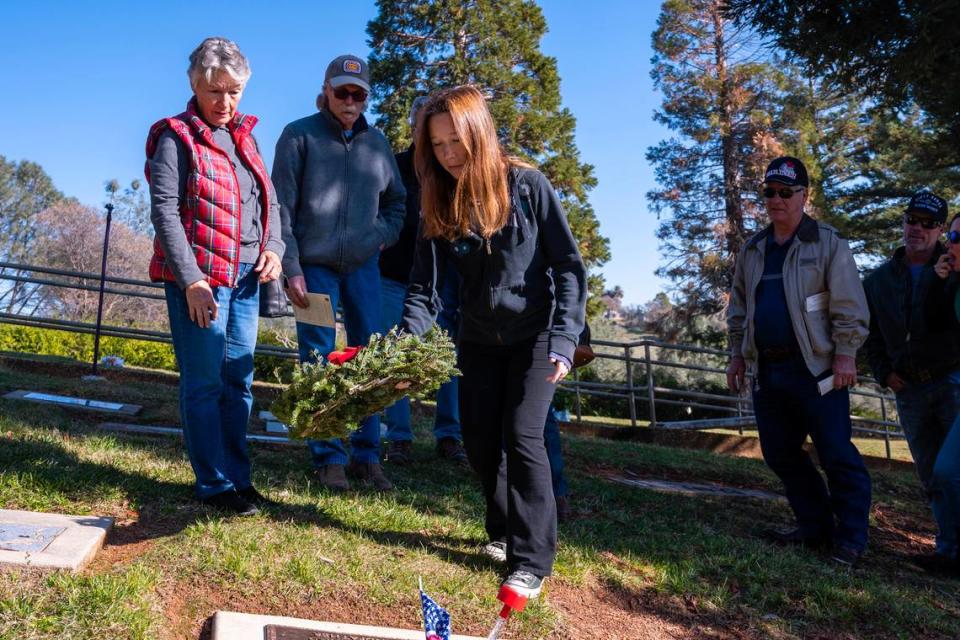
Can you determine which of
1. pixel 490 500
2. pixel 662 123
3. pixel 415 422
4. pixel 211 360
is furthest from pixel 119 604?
pixel 662 123

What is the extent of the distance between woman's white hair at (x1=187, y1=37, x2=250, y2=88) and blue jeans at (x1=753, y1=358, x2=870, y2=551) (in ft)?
9.67

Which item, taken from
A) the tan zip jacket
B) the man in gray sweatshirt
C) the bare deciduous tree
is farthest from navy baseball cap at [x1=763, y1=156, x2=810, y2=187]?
the bare deciduous tree

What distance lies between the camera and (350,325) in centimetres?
439

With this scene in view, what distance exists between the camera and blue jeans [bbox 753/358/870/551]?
4242 mm

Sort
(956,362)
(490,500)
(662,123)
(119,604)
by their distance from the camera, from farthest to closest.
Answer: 1. (662,123)
2. (956,362)
3. (490,500)
4. (119,604)

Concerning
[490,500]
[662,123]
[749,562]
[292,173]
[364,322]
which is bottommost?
[749,562]

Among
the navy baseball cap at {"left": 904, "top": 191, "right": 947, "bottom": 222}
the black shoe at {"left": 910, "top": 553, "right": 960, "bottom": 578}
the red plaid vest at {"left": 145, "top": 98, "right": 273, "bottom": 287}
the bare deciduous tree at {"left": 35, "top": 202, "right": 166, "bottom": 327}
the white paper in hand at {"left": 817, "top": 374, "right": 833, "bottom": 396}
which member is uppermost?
the bare deciduous tree at {"left": 35, "top": 202, "right": 166, "bottom": 327}

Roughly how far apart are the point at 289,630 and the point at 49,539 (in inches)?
39.2

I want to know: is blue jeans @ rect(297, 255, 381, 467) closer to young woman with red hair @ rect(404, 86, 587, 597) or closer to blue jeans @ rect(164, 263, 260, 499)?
blue jeans @ rect(164, 263, 260, 499)

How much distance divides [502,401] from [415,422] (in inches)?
174

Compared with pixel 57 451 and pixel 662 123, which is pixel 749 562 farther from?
pixel 662 123

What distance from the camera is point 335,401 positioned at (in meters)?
2.80

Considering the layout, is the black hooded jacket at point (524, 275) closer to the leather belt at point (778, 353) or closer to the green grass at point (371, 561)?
the green grass at point (371, 561)

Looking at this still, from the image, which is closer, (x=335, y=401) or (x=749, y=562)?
(x=335, y=401)
